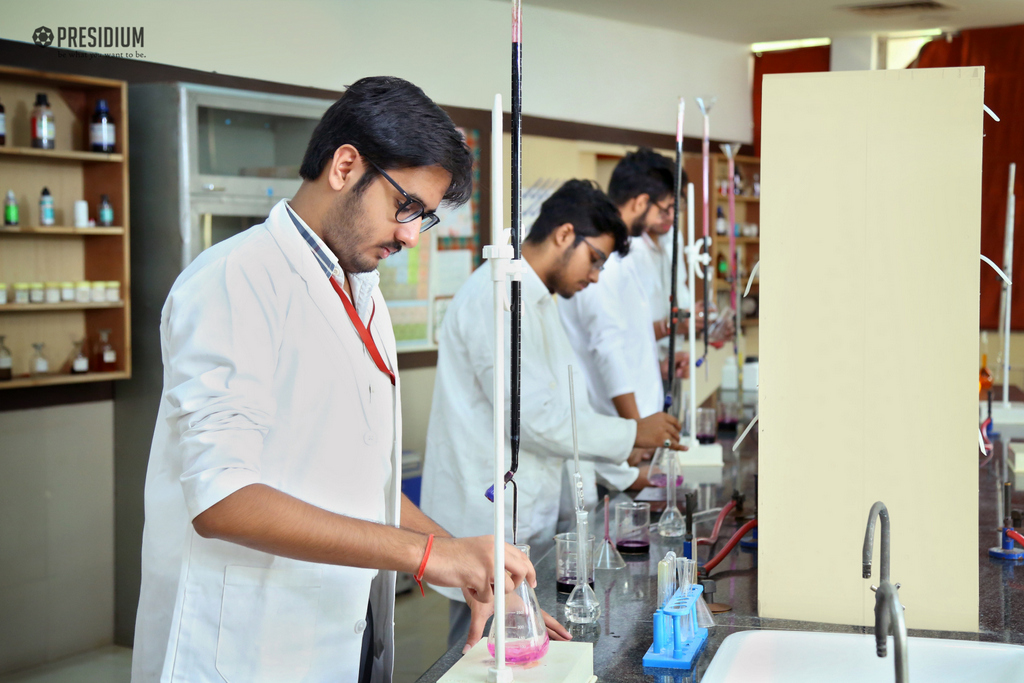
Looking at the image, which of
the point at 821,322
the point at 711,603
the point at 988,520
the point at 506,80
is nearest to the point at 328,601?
the point at 711,603

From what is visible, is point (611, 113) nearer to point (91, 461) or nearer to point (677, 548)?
point (91, 461)

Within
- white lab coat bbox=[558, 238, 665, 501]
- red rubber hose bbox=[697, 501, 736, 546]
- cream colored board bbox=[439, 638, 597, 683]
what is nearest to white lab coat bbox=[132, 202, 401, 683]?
cream colored board bbox=[439, 638, 597, 683]

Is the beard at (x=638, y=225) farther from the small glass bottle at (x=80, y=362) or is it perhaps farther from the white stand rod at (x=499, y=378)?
the white stand rod at (x=499, y=378)

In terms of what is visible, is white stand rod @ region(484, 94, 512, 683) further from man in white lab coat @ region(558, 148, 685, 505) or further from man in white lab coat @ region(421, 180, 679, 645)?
man in white lab coat @ region(558, 148, 685, 505)

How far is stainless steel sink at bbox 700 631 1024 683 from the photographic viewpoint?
137 cm

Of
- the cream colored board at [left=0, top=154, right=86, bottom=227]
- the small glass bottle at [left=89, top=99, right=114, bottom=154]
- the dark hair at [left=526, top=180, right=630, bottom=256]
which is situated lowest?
the dark hair at [left=526, top=180, right=630, bottom=256]

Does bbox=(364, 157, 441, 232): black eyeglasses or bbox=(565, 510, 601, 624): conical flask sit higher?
bbox=(364, 157, 441, 232): black eyeglasses

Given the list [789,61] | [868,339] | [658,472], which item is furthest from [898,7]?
[868,339]

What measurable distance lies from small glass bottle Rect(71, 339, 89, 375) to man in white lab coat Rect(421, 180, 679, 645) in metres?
1.66

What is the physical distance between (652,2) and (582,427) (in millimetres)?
3754

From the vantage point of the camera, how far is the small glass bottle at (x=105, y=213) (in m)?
3.30

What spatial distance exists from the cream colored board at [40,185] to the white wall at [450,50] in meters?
0.43

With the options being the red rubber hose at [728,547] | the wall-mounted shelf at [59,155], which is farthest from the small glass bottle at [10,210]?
the red rubber hose at [728,547]

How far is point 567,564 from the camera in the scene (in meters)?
1.69
